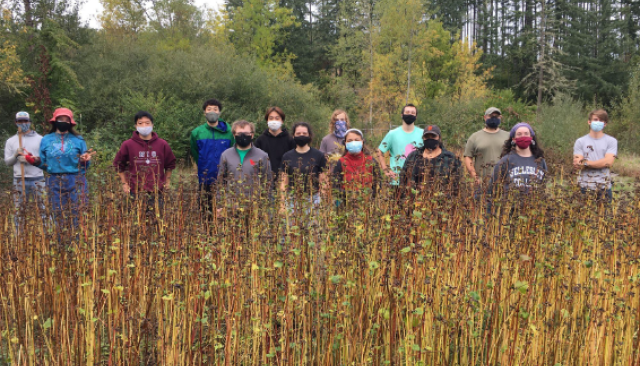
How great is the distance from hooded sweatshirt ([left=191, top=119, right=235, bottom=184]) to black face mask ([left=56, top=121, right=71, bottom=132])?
1547 mm

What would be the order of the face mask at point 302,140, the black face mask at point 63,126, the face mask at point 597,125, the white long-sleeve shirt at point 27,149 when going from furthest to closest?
the white long-sleeve shirt at point 27,149, the face mask at point 597,125, the black face mask at point 63,126, the face mask at point 302,140

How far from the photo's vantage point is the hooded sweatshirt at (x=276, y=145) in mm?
6371

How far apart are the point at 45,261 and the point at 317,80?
126 ft

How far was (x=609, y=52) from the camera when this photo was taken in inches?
1574

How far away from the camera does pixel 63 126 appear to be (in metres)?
6.01

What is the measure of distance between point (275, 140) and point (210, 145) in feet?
2.85

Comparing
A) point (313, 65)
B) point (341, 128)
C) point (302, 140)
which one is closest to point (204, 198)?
point (302, 140)

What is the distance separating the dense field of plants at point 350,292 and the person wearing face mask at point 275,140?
274 centimetres

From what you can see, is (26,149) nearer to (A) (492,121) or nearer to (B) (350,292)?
(B) (350,292)

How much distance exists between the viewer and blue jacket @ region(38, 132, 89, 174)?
6012 millimetres

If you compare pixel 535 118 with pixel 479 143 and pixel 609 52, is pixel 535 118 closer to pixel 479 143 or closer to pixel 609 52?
pixel 479 143

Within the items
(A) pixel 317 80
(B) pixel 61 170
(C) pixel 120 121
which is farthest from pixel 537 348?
(A) pixel 317 80

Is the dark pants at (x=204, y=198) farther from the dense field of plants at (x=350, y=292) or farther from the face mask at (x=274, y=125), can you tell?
the face mask at (x=274, y=125)

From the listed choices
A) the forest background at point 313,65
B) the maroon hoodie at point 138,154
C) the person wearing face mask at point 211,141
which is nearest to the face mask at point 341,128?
the person wearing face mask at point 211,141
